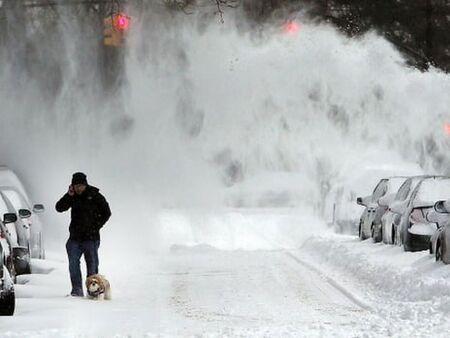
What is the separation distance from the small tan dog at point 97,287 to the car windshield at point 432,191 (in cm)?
673

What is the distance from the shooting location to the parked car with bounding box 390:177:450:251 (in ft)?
60.4

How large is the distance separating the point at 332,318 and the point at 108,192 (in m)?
17.9

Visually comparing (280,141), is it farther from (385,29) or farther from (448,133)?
(385,29)

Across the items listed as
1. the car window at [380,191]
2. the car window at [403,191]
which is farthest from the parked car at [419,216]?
the car window at [380,191]

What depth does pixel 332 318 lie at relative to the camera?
11688 mm

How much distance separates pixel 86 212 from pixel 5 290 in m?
2.99

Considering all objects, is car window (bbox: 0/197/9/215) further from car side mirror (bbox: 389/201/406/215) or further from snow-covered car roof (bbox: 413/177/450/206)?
car side mirror (bbox: 389/201/406/215)

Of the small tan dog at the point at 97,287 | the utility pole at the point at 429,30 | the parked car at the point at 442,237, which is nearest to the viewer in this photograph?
the small tan dog at the point at 97,287

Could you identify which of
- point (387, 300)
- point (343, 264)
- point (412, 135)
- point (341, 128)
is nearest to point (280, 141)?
point (341, 128)

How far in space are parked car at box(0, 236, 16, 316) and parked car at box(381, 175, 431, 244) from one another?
964cm

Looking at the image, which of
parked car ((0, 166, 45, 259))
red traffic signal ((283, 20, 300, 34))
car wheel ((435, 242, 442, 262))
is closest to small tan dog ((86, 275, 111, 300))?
parked car ((0, 166, 45, 259))

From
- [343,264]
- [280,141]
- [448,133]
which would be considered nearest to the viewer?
[343,264]

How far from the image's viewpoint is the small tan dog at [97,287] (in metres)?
13.6

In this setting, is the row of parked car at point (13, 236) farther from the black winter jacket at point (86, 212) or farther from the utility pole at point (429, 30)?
the utility pole at point (429, 30)
